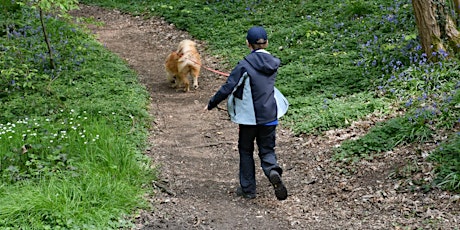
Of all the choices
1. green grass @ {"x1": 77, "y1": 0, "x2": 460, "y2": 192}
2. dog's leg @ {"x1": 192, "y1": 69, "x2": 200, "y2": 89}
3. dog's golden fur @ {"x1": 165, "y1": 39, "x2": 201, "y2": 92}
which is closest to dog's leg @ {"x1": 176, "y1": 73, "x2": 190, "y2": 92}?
dog's golden fur @ {"x1": 165, "y1": 39, "x2": 201, "y2": 92}

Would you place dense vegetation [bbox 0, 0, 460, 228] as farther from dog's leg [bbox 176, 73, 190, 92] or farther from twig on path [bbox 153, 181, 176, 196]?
dog's leg [bbox 176, 73, 190, 92]

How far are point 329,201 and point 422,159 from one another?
3.81 ft

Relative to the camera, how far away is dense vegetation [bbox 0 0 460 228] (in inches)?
222

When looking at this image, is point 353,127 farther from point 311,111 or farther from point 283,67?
point 283,67

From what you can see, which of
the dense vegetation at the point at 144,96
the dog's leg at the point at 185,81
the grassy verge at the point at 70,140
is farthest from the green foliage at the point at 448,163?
the dog's leg at the point at 185,81

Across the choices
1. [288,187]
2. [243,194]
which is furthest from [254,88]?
[288,187]

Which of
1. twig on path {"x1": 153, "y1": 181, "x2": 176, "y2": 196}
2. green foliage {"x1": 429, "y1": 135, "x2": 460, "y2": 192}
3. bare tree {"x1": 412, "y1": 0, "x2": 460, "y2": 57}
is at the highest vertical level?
bare tree {"x1": 412, "y1": 0, "x2": 460, "y2": 57}

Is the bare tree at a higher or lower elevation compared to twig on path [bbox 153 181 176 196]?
higher

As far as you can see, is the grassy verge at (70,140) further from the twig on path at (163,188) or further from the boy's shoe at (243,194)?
the boy's shoe at (243,194)

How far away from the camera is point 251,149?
6.18m

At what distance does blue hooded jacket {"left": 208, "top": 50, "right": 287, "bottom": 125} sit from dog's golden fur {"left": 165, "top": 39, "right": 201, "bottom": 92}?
181 inches

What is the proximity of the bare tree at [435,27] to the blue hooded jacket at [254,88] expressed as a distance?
396 cm

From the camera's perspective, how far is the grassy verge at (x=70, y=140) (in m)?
5.17

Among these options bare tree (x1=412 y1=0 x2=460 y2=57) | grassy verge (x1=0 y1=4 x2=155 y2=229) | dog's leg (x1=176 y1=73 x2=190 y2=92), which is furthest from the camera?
dog's leg (x1=176 y1=73 x2=190 y2=92)
